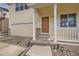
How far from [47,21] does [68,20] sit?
230 cm

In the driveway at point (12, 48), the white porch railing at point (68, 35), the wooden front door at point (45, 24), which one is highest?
the wooden front door at point (45, 24)

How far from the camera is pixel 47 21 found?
451 inches

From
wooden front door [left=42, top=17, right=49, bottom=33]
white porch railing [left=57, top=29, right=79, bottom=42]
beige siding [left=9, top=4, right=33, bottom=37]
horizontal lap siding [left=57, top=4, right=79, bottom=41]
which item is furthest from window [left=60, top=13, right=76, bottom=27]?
beige siding [left=9, top=4, right=33, bottom=37]

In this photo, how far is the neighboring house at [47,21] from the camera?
915 cm

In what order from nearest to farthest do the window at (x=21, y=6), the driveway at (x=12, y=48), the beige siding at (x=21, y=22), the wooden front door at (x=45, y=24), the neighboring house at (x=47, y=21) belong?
the driveway at (x=12, y=48), the neighboring house at (x=47, y=21), the wooden front door at (x=45, y=24), the beige siding at (x=21, y=22), the window at (x=21, y=6)

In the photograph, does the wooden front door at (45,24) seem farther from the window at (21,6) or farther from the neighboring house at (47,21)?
the window at (21,6)

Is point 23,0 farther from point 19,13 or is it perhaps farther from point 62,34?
point 19,13

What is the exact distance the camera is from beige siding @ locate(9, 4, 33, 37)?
13.6 m

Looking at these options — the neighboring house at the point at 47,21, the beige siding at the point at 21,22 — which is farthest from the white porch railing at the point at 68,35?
the beige siding at the point at 21,22

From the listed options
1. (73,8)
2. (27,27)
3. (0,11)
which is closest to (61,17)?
(73,8)

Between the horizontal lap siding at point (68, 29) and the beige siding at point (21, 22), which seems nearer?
the horizontal lap siding at point (68, 29)

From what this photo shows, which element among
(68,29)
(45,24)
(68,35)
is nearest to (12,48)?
(68,35)

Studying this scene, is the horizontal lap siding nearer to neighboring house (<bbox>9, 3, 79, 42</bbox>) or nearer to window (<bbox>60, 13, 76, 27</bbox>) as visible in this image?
neighboring house (<bbox>9, 3, 79, 42</bbox>)

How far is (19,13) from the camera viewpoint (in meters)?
14.6
